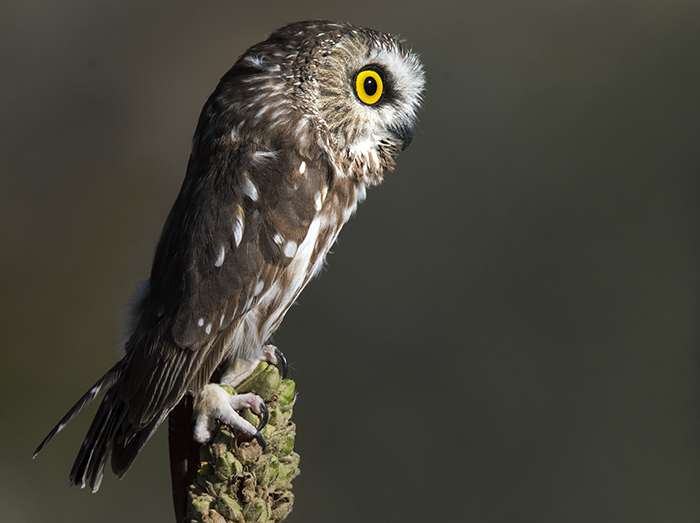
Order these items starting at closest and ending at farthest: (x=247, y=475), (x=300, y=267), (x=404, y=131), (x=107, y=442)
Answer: (x=247, y=475), (x=107, y=442), (x=300, y=267), (x=404, y=131)

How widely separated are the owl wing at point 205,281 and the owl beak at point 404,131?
283 mm

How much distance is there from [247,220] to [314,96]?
0.33 meters

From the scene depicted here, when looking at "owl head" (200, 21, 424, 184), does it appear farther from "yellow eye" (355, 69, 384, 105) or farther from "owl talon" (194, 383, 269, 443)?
"owl talon" (194, 383, 269, 443)

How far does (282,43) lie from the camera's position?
1.26 m

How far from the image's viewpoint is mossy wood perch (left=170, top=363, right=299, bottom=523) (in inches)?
37.7

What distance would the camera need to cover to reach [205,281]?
112cm

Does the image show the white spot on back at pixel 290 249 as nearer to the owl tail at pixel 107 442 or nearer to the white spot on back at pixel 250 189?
the white spot on back at pixel 250 189

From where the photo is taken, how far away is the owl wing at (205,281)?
1.08 m

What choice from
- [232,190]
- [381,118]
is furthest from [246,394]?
[381,118]

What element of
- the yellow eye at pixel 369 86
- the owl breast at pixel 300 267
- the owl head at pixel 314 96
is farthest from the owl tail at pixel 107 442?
the yellow eye at pixel 369 86

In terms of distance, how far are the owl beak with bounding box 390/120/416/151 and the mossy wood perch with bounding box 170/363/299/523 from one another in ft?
2.15

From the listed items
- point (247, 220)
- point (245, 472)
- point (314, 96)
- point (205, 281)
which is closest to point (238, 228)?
point (247, 220)

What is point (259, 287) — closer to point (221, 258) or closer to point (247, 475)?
point (221, 258)

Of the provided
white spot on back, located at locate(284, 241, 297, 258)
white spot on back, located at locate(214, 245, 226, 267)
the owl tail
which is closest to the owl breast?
white spot on back, located at locate(284, 241, 297, 258)
